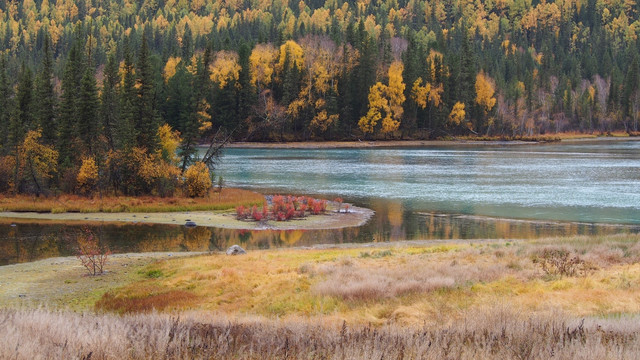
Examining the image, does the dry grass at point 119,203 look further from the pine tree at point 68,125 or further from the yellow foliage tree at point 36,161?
the pine tree at point 68,125

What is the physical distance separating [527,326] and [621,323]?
6.17 ft

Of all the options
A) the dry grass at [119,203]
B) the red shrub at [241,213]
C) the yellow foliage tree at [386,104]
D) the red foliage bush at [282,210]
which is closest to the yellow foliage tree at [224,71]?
the yellow foliage tree at [386,104]

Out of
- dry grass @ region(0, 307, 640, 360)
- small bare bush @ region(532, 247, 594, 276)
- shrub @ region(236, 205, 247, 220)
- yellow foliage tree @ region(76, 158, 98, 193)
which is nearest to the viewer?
dry grass @ region(0, 307, 640, 360)

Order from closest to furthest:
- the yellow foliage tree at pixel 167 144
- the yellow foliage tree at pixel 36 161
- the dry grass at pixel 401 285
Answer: the dry grass at pixel 401 285, the yellow foliage tree at pixel 36 161, the yellow foliage tree at pixel 167 144

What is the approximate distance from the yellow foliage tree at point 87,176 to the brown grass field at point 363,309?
2679 centimetres

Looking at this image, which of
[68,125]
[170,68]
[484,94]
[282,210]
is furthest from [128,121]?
[484,94]

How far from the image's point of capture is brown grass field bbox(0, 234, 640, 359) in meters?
8.44

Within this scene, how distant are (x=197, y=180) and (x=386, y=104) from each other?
86.1 metres

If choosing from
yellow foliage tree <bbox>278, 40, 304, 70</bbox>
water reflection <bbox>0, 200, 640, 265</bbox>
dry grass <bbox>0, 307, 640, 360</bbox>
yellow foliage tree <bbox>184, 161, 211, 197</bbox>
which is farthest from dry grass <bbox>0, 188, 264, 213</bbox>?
yellow foliage tree <bbox>278, 40, 304, 70</bbox>

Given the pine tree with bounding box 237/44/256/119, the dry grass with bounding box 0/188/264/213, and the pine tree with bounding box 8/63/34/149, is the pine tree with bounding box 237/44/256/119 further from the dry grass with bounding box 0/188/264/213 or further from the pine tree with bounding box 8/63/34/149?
the dry grass with bounding box 0/188/264/213

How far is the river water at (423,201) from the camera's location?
36.4 metres

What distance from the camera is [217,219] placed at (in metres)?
43.9

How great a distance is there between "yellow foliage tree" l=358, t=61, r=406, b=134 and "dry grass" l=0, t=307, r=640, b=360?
12361cm

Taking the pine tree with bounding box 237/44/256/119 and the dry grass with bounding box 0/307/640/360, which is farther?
the pine tree with bounding box 237/44/256/119
